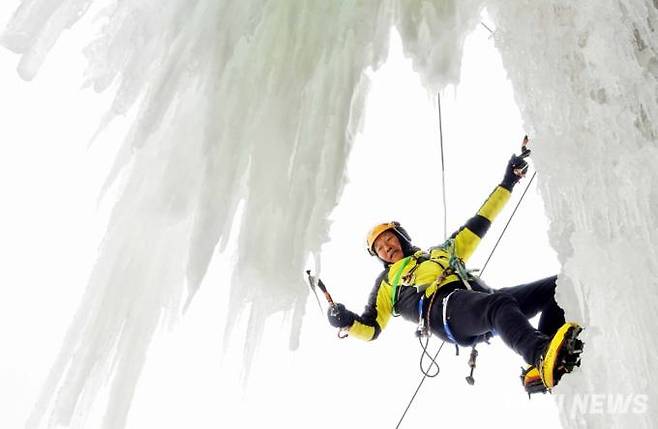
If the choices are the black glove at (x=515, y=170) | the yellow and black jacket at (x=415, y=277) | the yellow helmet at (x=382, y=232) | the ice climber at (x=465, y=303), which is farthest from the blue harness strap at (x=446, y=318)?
the black glove at (x=515, y=170)

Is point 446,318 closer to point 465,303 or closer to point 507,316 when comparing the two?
point 465,303

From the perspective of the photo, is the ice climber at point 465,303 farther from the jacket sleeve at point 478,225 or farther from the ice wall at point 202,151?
the ice wall at point 202,151

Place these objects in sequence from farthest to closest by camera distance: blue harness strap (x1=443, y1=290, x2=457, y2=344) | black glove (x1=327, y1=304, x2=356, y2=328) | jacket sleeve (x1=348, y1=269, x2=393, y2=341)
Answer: jacket sleeve (x1=348, y1=269, x2=393, y2=341) < black glove (x1=327, y1=304, x2=356, y2=328) < blue harness strap (x1=443, y1=290, x2=457, y2=344)

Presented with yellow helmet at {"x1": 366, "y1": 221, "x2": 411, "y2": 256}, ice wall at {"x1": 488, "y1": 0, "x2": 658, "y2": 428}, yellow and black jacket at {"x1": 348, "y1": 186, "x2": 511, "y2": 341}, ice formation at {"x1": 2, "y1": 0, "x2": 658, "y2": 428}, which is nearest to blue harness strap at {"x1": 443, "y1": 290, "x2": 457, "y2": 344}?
yellow and black jacket at {"x1": 348, "y1": 186, "x2": 511, "y2": 341}

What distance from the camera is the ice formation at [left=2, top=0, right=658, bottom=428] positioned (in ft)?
7.50

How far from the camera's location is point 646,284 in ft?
4.41

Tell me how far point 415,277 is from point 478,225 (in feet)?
2.06

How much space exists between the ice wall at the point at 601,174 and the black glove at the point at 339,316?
1853 millimetres

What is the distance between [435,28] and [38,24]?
1.75 m

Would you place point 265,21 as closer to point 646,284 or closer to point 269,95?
point 269,95

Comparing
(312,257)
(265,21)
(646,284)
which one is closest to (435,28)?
(265,21)

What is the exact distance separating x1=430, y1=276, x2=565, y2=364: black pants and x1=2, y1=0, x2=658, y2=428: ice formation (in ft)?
2.21

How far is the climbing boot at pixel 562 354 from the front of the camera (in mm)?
1631

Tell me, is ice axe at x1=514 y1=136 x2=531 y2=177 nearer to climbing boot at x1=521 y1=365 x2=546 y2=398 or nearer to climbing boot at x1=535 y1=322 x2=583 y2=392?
climbing boot at x1=521 y1=365 x2=546 y2=398
